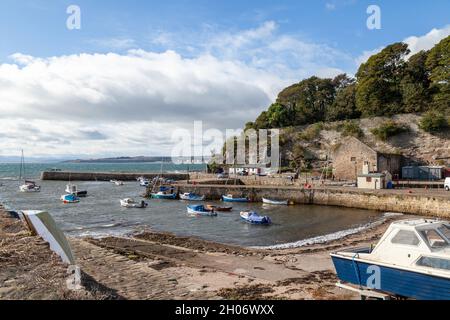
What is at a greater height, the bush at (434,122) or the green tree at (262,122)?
the green tree at (262,122)

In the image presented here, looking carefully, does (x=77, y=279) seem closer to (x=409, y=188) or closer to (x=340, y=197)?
(x=340, y=197)

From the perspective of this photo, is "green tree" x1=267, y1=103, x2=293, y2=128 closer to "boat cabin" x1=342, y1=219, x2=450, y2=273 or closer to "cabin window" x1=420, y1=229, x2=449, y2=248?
"boat cabin" x1=342, y1=219, x2=450, y2=273

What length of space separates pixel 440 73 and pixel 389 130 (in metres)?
11.5

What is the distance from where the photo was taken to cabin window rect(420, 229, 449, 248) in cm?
1000

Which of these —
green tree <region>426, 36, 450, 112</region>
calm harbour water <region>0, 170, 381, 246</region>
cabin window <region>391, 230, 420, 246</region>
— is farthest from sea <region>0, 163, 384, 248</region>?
green tree <region>426, 36, 450, 112</region>

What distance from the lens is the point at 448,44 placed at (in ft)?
183

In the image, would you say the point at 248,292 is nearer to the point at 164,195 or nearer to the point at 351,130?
the point at 164,195

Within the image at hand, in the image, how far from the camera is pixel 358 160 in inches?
1940

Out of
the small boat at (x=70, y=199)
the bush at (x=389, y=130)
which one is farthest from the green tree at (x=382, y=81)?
the small boat at (x=70, y=199)

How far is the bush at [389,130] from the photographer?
55562 millimetres

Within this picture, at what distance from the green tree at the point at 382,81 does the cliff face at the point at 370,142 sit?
416cm

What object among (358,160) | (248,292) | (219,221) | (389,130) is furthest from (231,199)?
(248,292)

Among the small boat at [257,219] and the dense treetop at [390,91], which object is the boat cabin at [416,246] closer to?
the small boat at [257,219]
